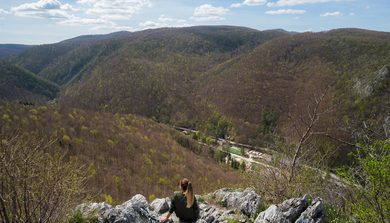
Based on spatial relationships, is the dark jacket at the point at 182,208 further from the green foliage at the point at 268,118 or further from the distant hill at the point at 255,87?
the green foliage at the point at 268,118

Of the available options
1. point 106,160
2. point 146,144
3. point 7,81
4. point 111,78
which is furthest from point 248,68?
point 7,81

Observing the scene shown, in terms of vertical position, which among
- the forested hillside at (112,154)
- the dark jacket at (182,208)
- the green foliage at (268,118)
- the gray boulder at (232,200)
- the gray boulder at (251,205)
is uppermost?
the dark jacket at (182,208)

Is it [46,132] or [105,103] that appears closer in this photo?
[46,132]

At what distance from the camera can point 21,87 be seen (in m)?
150

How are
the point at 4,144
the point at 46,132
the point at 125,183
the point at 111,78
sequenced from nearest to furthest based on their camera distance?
the point at 4,144
the point at 125,183
the point at 46,132
the point at 111,78

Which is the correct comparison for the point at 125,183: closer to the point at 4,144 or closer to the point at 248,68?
the point at 4,144

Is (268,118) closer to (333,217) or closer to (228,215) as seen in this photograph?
(228,215)

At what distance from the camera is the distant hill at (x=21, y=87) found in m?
137

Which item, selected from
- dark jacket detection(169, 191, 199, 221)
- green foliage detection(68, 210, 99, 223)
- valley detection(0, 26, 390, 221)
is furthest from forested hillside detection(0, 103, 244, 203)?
dark jacket detection(169, 191, 199, 221)

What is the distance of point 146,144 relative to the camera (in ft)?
119

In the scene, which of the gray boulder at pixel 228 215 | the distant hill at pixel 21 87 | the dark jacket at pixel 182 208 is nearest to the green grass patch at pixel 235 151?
the gray boulder at pixel 228 215

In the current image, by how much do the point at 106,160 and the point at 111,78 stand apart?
14484cm

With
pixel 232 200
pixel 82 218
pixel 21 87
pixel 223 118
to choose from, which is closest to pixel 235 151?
pixel 223 118

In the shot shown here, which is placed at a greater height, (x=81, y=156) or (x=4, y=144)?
(x=4, y=144)
